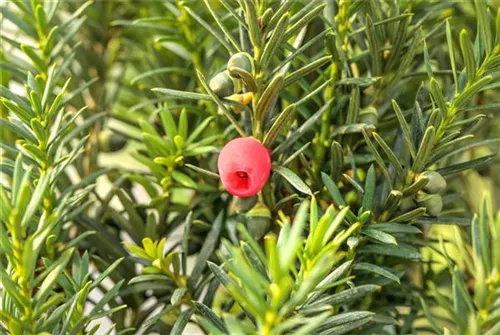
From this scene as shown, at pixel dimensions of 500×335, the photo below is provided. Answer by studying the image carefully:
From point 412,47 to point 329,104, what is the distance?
62mm

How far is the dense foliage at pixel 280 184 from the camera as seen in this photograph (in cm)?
32

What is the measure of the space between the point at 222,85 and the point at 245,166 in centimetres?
5

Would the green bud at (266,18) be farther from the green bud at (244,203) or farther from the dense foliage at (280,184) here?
the green bud at (244,203)

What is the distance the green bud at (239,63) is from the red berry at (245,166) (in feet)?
0.13

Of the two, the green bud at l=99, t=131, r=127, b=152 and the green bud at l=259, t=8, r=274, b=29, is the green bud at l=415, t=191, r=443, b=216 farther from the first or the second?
the green bud at l=99, t=131, r=127, b=152

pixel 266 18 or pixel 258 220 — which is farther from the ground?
pixel 266 18

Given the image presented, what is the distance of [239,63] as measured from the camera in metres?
0.37

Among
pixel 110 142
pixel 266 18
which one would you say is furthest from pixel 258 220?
pixel 110 142

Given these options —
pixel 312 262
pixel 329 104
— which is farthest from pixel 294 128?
pixel 312 262

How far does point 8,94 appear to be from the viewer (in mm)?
404

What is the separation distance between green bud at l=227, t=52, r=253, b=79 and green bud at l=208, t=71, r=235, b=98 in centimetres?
1

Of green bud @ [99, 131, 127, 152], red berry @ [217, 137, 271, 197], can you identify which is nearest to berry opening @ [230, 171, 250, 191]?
red berry @ [217, 137, 271, 197]

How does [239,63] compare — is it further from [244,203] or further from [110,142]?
[110,142]

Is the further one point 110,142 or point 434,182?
point 110,142
